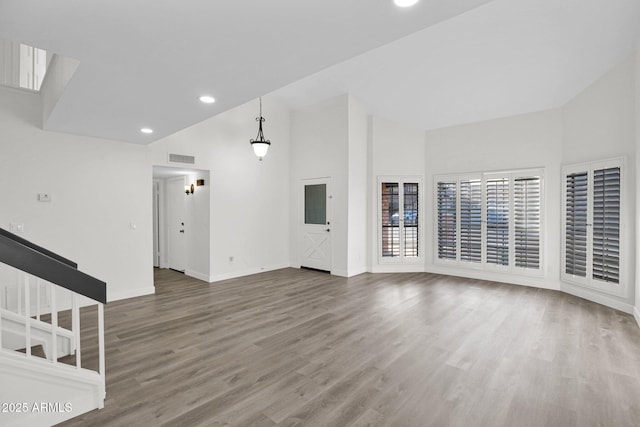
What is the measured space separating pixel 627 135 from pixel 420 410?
4.67m

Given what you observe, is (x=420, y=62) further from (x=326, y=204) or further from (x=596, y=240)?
(x=596, y=240)

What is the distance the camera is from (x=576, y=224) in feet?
16.2

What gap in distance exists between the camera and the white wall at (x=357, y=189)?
20.9 ft

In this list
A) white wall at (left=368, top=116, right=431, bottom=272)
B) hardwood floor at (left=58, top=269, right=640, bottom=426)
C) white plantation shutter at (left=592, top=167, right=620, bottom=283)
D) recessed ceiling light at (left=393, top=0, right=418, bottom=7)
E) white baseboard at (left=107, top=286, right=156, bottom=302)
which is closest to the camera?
recessed ceiling light at (left=393, top=0, right=418, bottom=7)

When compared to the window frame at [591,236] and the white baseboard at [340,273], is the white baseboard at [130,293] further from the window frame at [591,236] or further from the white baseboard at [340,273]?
the window frame at [591,236]

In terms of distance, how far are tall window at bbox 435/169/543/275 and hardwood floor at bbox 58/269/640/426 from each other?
107cm

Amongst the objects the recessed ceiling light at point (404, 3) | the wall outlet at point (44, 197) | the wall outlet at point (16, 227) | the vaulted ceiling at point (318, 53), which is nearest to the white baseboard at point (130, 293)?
the wall outlet at point (16, 227)

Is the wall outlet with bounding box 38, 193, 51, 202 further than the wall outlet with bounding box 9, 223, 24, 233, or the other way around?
the wall outlet with bounding box 38, 193, 51, 202

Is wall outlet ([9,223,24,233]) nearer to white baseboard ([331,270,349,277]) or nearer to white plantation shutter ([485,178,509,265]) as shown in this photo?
white baseboard ([331,270,349,277])

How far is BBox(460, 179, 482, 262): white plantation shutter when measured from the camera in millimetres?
6141

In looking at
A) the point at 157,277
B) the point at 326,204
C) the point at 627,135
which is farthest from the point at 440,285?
the point at 157,277

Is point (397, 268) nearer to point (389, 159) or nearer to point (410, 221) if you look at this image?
point (410, 221)

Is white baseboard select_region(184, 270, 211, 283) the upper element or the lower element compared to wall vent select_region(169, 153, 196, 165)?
lower

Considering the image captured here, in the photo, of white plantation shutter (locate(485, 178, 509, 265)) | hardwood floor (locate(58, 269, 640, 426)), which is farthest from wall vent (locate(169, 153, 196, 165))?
white plantation shutter (locate(485, 178, 509, 265))
